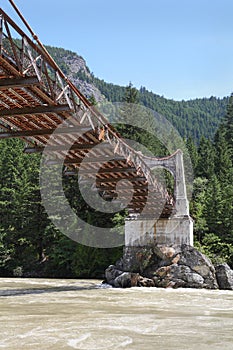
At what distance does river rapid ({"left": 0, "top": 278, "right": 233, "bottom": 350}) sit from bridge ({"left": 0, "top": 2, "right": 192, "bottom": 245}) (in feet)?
20.3

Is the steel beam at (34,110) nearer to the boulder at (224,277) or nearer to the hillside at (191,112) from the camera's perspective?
the boulder at (224,277)

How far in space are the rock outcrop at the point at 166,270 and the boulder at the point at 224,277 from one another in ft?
0.86

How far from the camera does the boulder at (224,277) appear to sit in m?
28.1

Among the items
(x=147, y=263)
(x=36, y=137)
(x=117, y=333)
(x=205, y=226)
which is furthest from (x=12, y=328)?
(x=205, y=226)

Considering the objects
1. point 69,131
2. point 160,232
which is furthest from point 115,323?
point 160,232

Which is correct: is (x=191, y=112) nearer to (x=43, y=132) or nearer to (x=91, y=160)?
(x=91, y=160)

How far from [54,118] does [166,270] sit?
1617cm

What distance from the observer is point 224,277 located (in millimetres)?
28422

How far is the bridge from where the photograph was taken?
11961 millimetres

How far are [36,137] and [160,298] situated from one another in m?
9.67

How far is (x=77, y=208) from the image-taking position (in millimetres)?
46625

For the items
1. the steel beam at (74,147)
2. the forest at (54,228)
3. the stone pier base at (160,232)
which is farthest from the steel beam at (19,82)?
the forest at (54,228)

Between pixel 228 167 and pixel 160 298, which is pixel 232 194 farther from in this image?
pixel 160 298

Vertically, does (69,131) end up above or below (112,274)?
above
